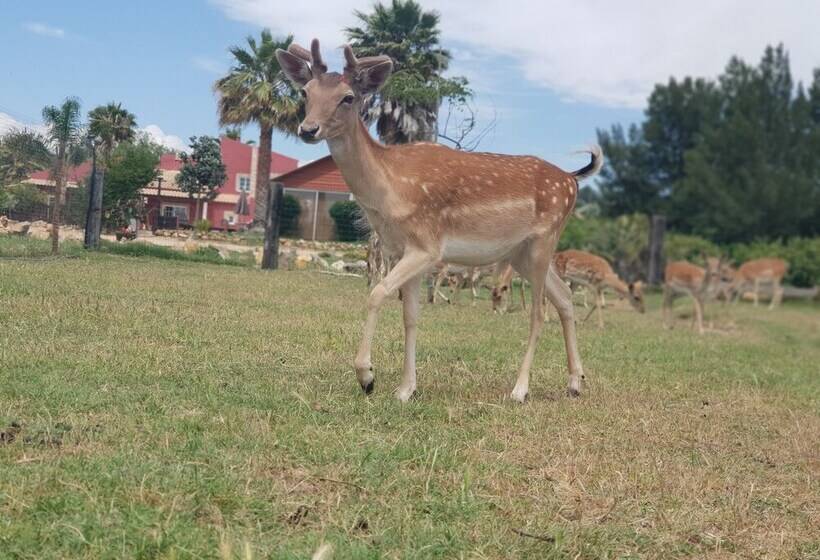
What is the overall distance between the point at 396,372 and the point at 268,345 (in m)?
1.22

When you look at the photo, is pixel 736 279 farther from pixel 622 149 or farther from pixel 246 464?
pixel 246 464

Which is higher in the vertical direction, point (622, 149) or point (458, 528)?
point (622, 149)

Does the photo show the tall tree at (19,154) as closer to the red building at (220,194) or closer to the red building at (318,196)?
the red building at (220,194)

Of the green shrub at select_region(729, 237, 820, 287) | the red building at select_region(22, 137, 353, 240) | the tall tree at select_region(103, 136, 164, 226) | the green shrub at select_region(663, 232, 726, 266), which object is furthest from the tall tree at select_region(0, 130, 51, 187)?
the green shrub at select_region(729, 237, 820, 287)

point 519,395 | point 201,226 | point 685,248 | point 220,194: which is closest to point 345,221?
point 220,194

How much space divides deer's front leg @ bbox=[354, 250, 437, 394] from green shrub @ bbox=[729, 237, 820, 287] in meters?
21.8

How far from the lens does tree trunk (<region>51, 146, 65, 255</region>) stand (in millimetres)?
14566

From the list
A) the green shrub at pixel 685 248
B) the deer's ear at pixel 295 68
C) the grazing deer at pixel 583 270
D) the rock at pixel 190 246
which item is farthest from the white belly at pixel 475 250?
the green shrub at pixel 685 248

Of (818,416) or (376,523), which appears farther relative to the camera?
(818,416)

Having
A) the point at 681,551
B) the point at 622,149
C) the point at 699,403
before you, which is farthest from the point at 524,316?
the point at 622,149

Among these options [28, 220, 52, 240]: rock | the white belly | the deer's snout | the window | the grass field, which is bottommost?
the grass field

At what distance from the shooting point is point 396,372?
7461 mm

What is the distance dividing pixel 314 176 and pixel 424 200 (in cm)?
2404

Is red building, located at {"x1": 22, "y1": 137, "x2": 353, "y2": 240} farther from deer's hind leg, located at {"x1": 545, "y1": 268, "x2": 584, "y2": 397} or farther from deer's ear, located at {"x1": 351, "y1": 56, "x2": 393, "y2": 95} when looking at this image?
deer's ear, located at {"x1": 351, "y1": 56, "x2": 393, "y2": 95}
